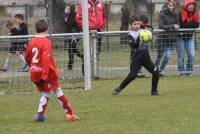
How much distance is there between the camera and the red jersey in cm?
1117

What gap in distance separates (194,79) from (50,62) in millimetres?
6193

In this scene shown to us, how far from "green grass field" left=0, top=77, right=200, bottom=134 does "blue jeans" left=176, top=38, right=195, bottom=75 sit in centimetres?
150

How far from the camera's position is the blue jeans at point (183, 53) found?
57.6 ft

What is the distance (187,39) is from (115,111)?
6.11 metres

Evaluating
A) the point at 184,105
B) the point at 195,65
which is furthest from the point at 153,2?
the point at 184,105

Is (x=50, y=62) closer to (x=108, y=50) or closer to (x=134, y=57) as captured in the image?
(x=134, y=57)

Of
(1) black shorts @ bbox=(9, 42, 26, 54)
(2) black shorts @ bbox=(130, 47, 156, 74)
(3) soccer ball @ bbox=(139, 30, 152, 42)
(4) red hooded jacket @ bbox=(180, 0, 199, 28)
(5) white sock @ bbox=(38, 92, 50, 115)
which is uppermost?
(4) red hooded jacket @ bbox=(180, 0, 199, 28)

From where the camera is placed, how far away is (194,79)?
1667 centimetres

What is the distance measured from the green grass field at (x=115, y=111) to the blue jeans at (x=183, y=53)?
1.50 m

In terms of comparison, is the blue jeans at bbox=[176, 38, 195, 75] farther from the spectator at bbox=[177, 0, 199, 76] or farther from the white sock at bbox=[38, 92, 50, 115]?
the white sock at bbox=[38, 92, 50, 115]

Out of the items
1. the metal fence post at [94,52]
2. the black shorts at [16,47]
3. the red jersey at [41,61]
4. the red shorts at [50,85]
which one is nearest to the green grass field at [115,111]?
the red shorts at [50,85]

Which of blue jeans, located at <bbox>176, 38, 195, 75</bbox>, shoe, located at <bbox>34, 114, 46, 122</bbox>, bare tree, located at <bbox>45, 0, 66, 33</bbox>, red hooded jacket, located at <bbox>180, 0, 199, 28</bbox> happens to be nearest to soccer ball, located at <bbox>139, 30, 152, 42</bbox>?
shoe, located at <bbox>34, 114, 46, 122</bbox>

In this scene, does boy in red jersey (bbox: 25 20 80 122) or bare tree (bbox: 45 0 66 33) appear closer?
boy in red jersey (bbox: 25 20 80 122)

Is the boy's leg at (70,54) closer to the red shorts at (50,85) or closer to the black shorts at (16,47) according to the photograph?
the black shorts at (16,47)
